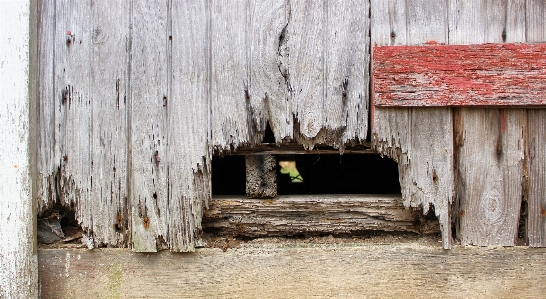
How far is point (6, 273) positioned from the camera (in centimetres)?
178

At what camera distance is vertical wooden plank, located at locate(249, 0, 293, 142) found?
70.7 inches

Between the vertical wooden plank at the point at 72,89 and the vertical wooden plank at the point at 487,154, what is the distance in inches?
56.5

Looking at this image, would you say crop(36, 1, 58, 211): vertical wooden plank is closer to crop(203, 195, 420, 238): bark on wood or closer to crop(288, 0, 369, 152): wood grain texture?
crop(203, 195, 420, 238): bark on wood

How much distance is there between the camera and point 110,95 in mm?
1823

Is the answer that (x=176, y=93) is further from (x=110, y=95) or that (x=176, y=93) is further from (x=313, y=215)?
(x=313, y=215)

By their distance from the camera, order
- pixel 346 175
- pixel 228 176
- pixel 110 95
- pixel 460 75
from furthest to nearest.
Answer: pixel 346 175 → pixel 228 176 → pixel 110 95 → pixel 460 75

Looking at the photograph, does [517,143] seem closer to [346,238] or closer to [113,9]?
[346,238]

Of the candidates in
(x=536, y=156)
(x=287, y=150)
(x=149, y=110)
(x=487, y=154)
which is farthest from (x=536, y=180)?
(x=149, y=110)

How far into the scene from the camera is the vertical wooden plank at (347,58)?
179 cm

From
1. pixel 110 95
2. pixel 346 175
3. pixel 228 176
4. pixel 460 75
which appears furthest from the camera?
pixel 346 175

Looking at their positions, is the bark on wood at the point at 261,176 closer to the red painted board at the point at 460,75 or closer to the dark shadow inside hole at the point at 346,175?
the red painted board at the point at 460,75

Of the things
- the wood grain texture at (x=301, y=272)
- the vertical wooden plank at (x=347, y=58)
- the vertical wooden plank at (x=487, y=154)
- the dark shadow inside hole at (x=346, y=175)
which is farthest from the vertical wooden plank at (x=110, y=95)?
the vertical wooden plank at (x=487, y=154)

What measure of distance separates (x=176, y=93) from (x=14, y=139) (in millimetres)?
640

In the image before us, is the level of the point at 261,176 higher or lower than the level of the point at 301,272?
higher
